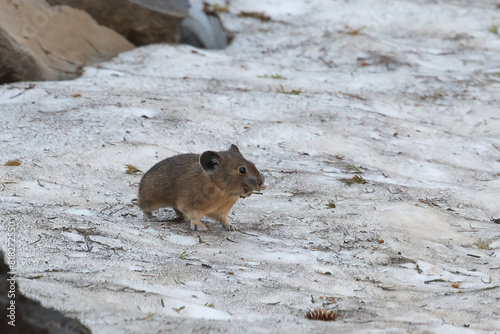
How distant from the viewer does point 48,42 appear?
37.2 ft

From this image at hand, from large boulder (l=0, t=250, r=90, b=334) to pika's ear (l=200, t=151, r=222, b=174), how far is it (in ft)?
9.94

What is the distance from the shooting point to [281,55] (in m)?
13.4

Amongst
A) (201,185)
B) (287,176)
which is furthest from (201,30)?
(201,185)

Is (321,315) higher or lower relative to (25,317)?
lower

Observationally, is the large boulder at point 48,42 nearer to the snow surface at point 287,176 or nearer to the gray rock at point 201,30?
the snow surface at point 287,176

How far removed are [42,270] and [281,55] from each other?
969 centimetres

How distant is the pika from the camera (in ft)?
20.8

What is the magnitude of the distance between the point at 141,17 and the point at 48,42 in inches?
87.5

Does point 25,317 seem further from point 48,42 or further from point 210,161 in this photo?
point 48,42

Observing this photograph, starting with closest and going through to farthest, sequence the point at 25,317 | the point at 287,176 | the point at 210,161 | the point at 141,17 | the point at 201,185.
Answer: the point at 25,317 → the point at 210,161 → the point at 201,185 → the point at 287,176 → the point at 141,17

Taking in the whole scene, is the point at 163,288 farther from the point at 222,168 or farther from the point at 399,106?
the point at 399,106

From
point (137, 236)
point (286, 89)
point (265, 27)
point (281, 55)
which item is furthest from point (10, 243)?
point (265, 27)

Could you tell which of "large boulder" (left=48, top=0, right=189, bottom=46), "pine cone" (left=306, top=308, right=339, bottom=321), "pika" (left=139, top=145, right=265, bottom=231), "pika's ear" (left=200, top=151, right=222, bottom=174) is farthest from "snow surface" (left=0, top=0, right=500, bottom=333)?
"pika's ear" (left=200, top=151, right=222, bottom=174)

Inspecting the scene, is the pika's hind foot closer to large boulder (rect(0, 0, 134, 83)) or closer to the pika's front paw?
the pika's front paw
